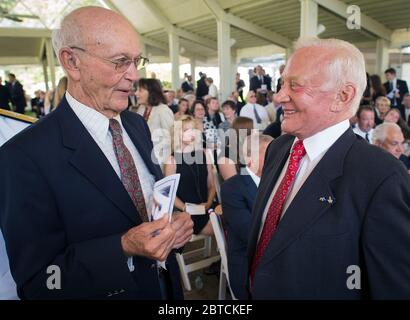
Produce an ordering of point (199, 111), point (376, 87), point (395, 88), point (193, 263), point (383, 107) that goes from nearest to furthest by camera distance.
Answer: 1. point (193, 263)
2. point (383, 107)
3. point (376, 87)
4. point (199, 111)
5. point (395, 88)

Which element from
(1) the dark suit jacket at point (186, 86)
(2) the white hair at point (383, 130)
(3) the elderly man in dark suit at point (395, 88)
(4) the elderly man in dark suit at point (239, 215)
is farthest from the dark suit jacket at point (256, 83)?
(4) the elderly man in dark suit at point (239, 215)

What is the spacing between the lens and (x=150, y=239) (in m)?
1.00

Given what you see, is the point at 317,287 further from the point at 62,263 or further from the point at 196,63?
the point at 196,63

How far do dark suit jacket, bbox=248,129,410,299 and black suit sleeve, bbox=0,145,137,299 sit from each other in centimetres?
56

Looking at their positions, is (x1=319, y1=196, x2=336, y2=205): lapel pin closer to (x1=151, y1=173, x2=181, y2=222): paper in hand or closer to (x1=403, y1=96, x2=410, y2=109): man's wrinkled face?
(x1=151, y1=173, x2=181, y2=222): paper in hand

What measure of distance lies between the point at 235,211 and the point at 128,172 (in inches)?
45.3

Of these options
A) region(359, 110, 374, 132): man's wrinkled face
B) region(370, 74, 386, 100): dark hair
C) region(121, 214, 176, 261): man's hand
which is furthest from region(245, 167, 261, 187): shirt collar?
region(370, 74, 386, 100): dark hair

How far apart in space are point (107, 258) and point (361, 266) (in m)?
0.84

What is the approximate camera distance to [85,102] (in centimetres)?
118

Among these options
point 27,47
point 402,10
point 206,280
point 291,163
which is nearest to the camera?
point 291,163

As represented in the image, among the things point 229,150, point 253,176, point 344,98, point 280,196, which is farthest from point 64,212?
point 229,150

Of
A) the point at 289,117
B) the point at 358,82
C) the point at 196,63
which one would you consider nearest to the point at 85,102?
the point at 289,117

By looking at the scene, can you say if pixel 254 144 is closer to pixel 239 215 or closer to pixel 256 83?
pixel 239 215

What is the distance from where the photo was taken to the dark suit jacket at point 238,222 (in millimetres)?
2105
